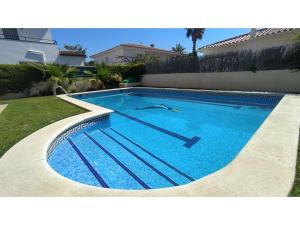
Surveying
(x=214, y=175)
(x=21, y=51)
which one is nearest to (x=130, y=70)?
(x=21, y=51)

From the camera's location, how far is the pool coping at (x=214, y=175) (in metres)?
2.71

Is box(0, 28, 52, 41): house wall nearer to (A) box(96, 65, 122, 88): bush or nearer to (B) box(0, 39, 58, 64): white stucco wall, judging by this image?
(B) box(0, 39, 58, 64): white stucco wall

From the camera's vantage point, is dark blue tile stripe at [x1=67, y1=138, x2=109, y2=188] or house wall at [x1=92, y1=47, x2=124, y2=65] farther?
house wall at [x1=92, y1=47, x2=124, y2=65]

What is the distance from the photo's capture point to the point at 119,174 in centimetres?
444

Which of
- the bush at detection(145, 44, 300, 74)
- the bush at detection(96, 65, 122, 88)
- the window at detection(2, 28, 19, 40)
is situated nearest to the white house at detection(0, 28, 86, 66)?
the window at detection(2, 28, 19, 40)

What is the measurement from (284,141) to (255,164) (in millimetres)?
1465

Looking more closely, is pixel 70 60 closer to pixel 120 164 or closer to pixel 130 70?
pixel 130 70

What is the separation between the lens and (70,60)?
25.6 meters

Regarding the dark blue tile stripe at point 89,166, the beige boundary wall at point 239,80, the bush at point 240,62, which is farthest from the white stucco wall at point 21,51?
the dark blue tile stripe at point 89,166

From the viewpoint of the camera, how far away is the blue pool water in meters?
4.40

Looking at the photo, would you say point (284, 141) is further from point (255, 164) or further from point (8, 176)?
point (8, 176)

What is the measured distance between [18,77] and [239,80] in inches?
728
